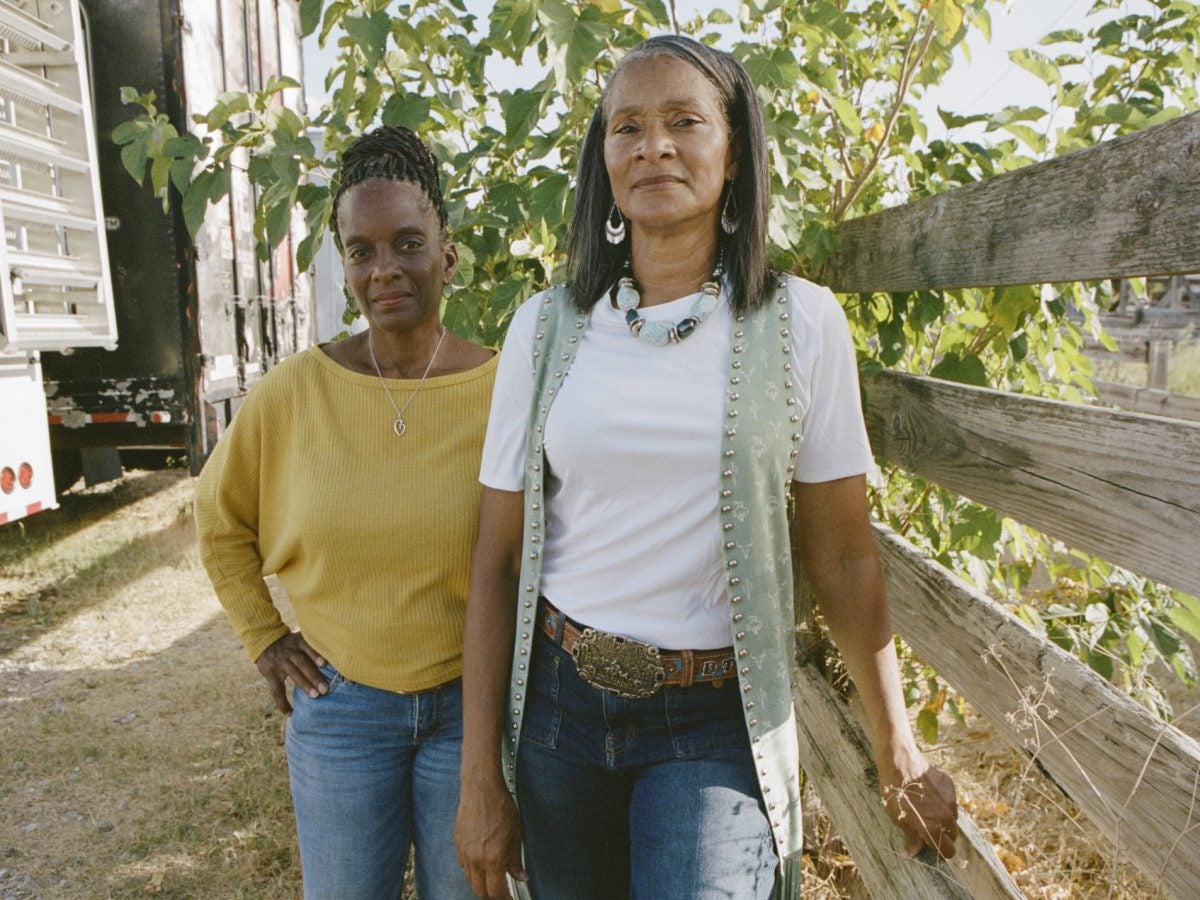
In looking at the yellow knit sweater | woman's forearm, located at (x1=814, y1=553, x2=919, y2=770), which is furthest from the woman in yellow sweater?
woman's forearm, located at (x1=814, y1=553, x2=919, y2=770)

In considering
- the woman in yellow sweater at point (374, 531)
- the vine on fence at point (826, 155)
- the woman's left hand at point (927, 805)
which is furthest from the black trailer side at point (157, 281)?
the woman's left hand at point (927, 805)

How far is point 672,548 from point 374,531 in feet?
1.91

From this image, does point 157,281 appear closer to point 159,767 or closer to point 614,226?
point 159,767

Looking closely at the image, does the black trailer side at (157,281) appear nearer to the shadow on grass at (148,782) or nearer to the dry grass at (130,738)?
the dry grass at (130,738)

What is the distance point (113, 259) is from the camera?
5.18 meters

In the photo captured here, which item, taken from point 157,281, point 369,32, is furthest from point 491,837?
point 157,281

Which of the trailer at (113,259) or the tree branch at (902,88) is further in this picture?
the trailer at (113,259)

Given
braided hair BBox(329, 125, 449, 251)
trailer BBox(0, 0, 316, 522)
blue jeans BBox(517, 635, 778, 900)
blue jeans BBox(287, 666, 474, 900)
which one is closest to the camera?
blue jeans BBox(517, 635, 778, 900)

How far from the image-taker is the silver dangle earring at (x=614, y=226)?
1643 mm

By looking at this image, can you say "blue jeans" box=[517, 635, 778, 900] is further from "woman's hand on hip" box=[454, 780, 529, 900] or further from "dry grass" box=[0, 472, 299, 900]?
"dry grass" box=[0, 472, 299, 900]

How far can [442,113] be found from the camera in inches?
99.7

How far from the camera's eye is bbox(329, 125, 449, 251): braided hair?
1841 millimetres

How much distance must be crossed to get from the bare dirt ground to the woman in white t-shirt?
1.89ft

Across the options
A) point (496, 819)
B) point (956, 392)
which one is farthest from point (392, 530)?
point (956, 392)
